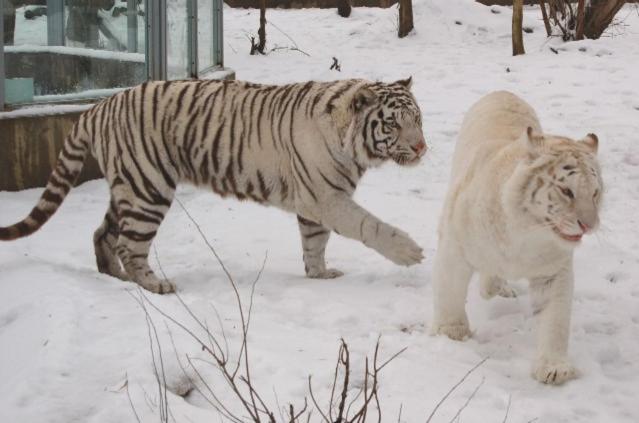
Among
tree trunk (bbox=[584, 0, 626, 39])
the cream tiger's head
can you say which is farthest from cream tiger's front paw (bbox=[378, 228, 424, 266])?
tree trunk (bbox=[584, 0, 626, 39])

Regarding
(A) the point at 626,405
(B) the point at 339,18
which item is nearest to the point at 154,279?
(A) the point at 626,405

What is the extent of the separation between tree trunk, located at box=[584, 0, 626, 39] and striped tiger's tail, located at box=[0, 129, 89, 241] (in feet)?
25.2

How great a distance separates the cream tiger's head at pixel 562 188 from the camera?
10.3 ft

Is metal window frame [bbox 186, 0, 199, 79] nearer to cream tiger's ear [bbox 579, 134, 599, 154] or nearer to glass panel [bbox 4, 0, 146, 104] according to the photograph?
glass panel [bbox 4, 0, 146, 104]

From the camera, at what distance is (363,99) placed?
4.66 meters

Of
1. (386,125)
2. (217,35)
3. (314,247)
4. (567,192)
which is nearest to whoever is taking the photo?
(567,192)

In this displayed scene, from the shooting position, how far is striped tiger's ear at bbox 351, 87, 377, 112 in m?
4.64

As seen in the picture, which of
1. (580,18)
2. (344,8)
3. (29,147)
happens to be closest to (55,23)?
(29,147)

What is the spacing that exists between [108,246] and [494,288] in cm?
212

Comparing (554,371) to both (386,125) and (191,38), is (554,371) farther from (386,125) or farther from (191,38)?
(191,38)

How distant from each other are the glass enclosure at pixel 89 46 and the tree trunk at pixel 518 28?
4046mm

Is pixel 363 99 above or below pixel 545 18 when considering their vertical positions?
below

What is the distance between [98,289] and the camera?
4.16m

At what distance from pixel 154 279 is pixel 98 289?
0.63 m
